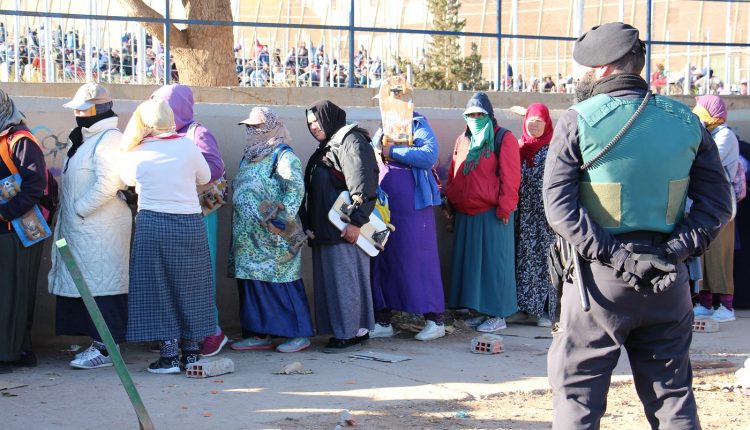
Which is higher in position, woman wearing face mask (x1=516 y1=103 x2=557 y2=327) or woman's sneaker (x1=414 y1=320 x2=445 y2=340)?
woman wearing face mask (x1=516 y1=103 x2=557 y2=327)

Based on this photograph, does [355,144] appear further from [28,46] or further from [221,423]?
[28,46]

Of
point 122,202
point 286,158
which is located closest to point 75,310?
point 122,202

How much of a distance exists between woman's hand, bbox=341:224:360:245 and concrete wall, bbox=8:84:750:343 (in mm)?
1115

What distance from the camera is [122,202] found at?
6223 millimetres

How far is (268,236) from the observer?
6688 mm

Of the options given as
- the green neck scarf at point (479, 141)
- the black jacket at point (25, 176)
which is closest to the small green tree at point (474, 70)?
the green neck scarf at point (479, 141)

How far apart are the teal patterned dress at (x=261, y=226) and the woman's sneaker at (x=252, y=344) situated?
0.49 m

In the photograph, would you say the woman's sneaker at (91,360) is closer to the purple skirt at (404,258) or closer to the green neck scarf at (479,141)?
the purple skirt at (404,258)

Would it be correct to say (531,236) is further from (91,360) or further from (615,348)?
(615,348)

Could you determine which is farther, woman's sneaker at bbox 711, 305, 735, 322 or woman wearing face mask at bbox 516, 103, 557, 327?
woman's sneaker at bbox 711, 305, 735, 322

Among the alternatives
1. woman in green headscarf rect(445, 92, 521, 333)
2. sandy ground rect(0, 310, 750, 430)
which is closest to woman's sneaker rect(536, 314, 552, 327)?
woman in green headscarf rect(445, 92, 521, 333)

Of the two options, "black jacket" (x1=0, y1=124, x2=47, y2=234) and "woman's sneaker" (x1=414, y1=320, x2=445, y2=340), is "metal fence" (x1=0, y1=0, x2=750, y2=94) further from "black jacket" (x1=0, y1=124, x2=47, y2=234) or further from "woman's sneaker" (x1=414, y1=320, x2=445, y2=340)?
"woman's sneaker" (x1=414, y1=320, x2=445, y2=340)

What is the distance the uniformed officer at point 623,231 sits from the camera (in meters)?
3.71

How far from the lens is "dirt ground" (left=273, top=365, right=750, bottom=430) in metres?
5.11
